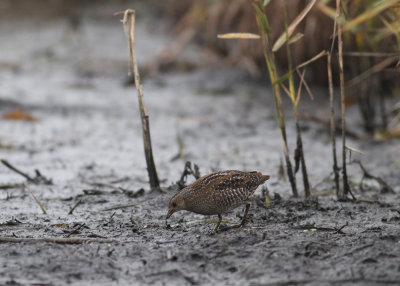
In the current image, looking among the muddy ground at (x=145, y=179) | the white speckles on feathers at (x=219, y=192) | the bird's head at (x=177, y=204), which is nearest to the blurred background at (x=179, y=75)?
the muddy ground at (x=145, y=179)

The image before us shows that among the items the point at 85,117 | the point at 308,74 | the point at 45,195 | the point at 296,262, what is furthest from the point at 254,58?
the point at 296,262

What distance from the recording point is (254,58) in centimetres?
883

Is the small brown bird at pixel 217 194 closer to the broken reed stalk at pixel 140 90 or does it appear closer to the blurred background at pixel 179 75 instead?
the broken reed stalk at pixel 140 90

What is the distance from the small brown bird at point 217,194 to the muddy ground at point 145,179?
0.41 ft

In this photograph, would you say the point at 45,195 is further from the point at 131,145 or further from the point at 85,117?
the point at 85,117

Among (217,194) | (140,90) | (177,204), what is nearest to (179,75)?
(140,90)

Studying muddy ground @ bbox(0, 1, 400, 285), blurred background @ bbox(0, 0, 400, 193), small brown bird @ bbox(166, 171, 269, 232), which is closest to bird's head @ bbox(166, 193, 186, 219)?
small brown bird @ bbox(166, 171, 269, 232)

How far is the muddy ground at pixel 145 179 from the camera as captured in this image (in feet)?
9.71

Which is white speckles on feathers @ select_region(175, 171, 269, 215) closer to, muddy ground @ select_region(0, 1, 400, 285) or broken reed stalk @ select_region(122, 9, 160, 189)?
muddy ground @ select_region(0, 1, 400, 285)

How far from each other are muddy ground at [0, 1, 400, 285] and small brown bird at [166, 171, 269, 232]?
12 cm

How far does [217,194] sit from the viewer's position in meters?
3.60

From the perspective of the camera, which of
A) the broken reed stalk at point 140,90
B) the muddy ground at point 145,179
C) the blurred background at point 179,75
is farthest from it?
the blurred background at point 179,75

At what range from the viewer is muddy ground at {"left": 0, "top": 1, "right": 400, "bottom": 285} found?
2959 mm

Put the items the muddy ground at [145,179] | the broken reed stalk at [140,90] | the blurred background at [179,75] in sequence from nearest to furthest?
the muddy ground at [145,179]
the broken reed stalk at [140,90]
the blurred background at [179,75]
